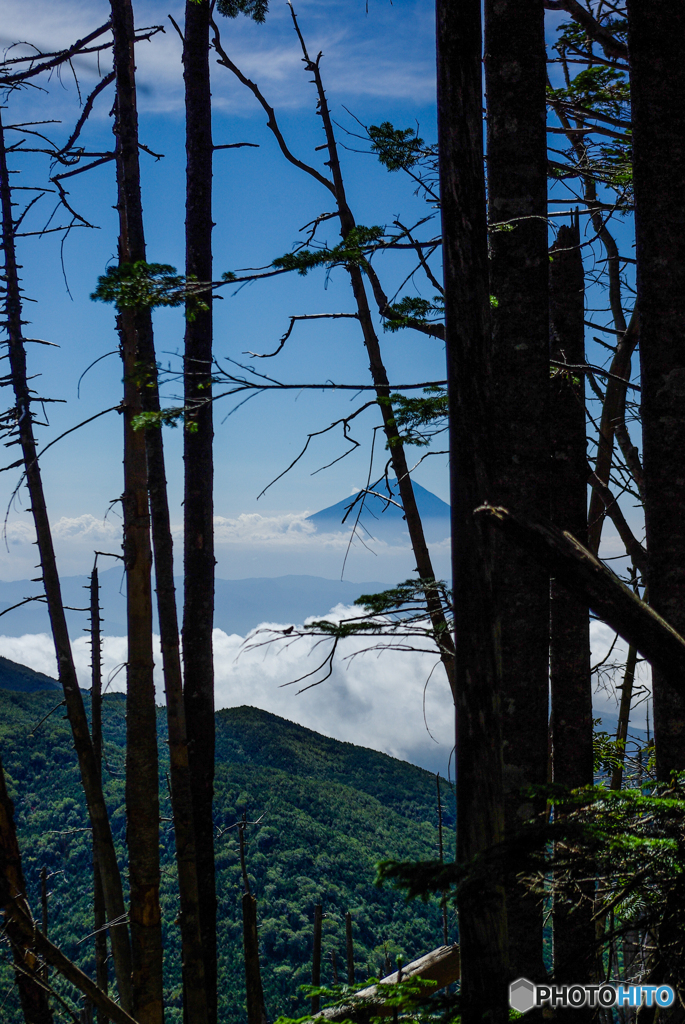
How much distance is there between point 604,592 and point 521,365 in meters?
1.82

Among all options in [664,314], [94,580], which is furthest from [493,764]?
[94,580]

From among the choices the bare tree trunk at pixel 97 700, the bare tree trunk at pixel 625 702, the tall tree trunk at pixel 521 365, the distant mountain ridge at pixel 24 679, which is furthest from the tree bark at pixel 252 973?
the distant mountain ridge at pixel 24 679

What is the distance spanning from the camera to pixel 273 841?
94.7 feet

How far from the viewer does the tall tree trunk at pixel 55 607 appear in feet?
24.7

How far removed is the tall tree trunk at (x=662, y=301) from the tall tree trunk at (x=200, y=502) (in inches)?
140

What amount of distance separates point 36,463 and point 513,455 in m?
6.17

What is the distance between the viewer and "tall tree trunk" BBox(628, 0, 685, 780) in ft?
11.1

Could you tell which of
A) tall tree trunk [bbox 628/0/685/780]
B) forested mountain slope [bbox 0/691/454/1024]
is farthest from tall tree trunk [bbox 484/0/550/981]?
forested mountain slope [bbox 0/691/454/1024]

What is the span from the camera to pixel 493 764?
2312 mm

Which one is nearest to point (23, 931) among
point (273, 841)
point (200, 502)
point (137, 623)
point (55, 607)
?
point (137, 623)

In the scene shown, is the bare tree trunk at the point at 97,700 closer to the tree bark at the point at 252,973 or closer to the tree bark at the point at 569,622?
the tree bark at the point at 252,973

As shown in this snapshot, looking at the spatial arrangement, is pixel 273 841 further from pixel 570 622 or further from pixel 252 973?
pixel 570 622

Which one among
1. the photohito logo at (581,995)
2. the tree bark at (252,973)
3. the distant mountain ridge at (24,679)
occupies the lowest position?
the tree bark at (252,973)

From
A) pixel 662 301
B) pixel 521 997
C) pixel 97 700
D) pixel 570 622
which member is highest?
pixel 662 301
